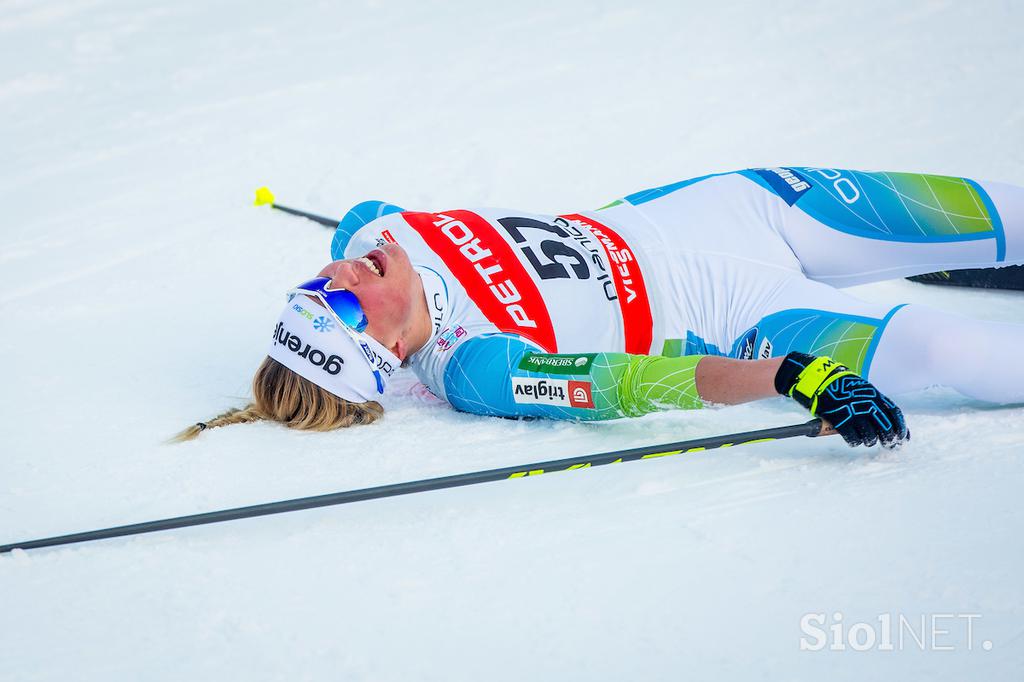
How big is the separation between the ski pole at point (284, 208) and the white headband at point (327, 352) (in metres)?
1.30

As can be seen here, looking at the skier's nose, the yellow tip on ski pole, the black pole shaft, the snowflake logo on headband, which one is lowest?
the snowflake logo on headband

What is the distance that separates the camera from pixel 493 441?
2076 mm

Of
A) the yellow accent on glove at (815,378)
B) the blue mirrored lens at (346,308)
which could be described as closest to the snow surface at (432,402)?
the yellow accent on glove at (815,378)

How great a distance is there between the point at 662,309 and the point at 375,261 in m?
0.62

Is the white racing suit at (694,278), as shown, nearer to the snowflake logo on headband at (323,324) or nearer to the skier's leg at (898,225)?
the skier's leg at (898,225)

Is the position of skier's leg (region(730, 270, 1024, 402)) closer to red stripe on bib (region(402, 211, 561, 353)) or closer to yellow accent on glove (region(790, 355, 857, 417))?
yellow accent on glove (region(790, 355, 857, 417))

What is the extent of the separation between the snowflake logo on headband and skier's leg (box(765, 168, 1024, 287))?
1.04 metres

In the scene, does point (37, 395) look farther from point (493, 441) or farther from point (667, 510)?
point (667, 510)

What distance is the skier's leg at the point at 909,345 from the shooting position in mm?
1906

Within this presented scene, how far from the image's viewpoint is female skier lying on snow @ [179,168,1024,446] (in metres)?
1.91

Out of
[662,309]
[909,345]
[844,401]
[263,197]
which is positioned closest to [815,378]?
[844,401]

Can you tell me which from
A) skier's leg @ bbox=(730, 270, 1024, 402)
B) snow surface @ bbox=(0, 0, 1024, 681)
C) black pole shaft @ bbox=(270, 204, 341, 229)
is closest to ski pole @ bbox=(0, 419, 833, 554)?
snow surface @ bbox=(0, 0, 1024, 681)

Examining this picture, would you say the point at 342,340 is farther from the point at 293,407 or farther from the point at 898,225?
the point at 898,225

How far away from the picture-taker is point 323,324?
82.9 inches
